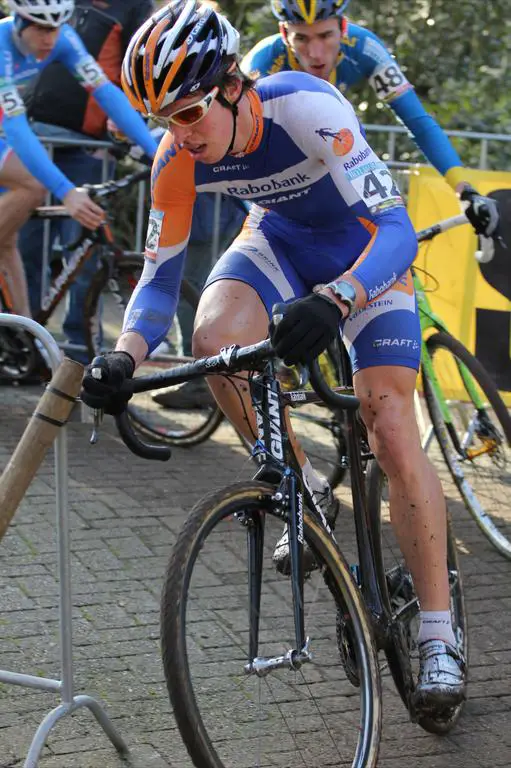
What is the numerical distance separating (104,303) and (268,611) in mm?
3640

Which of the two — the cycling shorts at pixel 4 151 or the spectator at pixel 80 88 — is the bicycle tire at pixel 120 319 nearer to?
the spectator at pixel 80 88

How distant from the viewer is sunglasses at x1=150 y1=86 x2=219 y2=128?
346cm

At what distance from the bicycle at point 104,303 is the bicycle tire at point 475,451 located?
5.19ft

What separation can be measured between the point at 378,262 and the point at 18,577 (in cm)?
226

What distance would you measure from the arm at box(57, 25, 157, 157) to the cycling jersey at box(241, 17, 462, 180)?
1125mm

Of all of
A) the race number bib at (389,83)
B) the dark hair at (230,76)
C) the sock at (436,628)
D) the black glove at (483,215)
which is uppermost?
the dark hair at (230,76)

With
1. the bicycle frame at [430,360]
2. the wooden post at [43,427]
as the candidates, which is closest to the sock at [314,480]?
the wooden post at [43,427]

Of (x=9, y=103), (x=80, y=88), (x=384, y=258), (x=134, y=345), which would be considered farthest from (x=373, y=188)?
(x=80, y=88)

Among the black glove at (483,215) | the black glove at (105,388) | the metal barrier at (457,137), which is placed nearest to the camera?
the black glove at (105,388)

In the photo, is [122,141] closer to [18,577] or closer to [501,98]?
[18,577]

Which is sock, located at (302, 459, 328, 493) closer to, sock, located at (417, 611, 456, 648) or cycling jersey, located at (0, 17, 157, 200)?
sock, located at (417, 611, 456, 648)

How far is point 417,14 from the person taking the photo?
38.8 ft

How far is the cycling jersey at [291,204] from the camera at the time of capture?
12.0ft

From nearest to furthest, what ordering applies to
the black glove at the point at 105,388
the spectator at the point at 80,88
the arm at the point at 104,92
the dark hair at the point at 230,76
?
the black glove at the point at 105,388
the dark hair at the point at 230,76
the arm at the point at 104,92
the spectator at the point at 80,88
